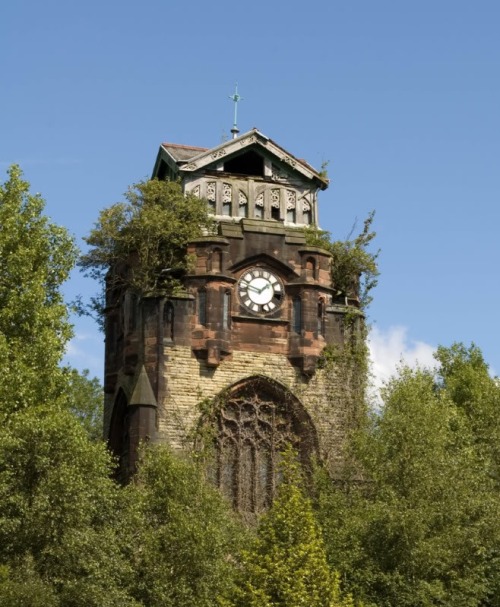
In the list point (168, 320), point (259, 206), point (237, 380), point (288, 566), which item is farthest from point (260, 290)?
point (288, 566)

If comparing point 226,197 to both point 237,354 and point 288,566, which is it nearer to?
point 237,354

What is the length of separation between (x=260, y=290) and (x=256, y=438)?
17.3ft

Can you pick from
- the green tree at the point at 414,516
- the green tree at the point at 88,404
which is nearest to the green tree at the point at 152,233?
the green tree at the point at 414,516

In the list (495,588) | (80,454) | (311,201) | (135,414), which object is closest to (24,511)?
(80,454)

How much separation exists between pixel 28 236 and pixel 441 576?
1673 cm

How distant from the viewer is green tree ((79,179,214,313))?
5800cm

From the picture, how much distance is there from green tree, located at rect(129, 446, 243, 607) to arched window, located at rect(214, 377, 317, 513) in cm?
690

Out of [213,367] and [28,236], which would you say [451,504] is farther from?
[28,236]

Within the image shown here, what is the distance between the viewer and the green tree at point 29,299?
49719 mm

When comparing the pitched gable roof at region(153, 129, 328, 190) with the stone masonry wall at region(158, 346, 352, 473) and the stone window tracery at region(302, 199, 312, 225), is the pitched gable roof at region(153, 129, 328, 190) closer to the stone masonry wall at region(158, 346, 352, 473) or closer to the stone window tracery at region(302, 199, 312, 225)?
the stone window tracery at region(302, 199, 312, 225)

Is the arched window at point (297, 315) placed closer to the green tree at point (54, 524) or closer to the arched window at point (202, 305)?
the arched window at point (202, 305)

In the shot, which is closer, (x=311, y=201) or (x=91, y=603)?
(x=91, y=603)

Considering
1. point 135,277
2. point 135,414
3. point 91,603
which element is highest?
point 135,277

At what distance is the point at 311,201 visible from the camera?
62062 millimetres
